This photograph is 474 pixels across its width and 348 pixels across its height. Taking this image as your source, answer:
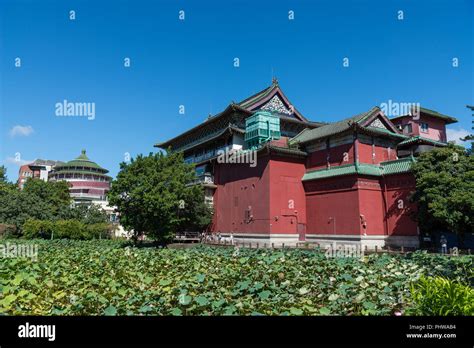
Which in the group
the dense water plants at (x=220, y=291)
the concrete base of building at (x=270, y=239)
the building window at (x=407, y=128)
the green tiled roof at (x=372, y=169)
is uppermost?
the building window at (x=407, y=128)

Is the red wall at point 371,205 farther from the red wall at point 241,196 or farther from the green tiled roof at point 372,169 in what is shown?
the red wall at point 241,196

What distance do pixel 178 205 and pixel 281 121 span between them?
11.8m

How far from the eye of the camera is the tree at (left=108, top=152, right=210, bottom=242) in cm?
2408

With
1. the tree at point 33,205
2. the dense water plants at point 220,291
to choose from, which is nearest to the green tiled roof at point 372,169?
the dense water plants at point 220,291

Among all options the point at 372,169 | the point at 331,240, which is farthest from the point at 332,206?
the point at 372,169

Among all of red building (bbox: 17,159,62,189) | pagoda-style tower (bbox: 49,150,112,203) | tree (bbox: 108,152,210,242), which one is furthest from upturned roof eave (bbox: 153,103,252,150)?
red building (bbox: 17,159,62,189)

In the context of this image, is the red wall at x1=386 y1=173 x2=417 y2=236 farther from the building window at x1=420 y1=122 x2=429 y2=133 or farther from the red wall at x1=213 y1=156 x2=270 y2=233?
the building window at x1=420 y1=122 x2=429 y2=133

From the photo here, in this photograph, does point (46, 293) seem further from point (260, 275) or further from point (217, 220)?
point (217, 220)

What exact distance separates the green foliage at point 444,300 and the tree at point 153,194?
66.0ft

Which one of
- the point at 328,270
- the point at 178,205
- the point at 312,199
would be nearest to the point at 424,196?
the point at 312,199

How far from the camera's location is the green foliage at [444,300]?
446 centimetres

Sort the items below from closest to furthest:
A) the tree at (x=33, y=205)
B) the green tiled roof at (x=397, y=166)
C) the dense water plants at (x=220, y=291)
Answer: the dense water plants at (x=220, y=291)
the green tiled roof at (x=397, y=166)
the tree at (x=33, y=205)

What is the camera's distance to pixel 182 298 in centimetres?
542

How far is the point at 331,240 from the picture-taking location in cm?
2331
